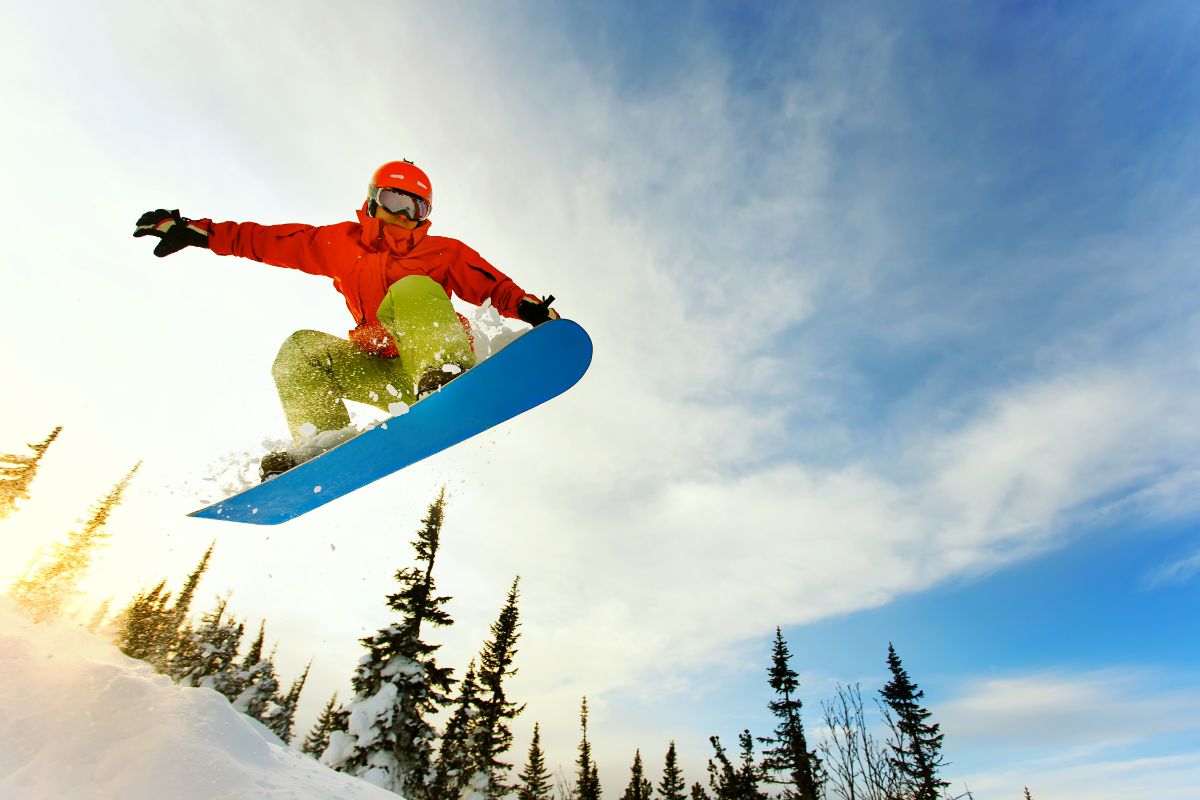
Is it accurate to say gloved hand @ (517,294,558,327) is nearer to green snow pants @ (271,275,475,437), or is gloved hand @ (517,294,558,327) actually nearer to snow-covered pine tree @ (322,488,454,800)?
green snow pants @ (271,275,475,437)

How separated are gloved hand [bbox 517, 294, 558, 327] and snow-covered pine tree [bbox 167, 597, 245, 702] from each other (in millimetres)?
34354

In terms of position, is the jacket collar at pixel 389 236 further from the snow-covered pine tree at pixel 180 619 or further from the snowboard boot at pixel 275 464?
the snow-covered pine tree at pixel 180 619

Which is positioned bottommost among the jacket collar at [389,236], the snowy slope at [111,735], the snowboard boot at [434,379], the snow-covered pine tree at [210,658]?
the snowy slope at [111,735]

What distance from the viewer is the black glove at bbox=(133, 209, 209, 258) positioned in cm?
450

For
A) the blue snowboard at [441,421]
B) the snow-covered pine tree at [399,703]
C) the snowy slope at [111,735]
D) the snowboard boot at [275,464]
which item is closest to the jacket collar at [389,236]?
the blue snowboard at [441,421]

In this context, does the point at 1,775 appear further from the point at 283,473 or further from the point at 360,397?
the point at 360,397

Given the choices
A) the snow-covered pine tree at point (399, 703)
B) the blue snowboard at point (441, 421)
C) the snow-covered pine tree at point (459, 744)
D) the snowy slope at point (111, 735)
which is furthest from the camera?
the snow-covered pine tree at point (459, 744)

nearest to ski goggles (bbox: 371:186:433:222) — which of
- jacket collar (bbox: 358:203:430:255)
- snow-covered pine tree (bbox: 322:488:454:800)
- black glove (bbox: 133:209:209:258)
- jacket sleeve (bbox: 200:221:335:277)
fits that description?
jacket collar (bbox: 358:203:430:255)

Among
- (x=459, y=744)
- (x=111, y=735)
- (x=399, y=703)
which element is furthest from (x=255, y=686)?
(x=111, y=735)

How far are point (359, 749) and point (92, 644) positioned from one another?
12749mm

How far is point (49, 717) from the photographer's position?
3902 mm

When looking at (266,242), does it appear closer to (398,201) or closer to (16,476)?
(398,201)

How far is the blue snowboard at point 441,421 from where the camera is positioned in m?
4.23

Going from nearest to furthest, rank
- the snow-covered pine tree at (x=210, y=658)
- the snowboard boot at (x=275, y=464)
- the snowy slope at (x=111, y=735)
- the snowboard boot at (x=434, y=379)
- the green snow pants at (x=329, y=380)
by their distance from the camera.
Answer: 1. the snowy slope at (x=111, y=735)
2. the snowboard boot at (x=434, y=379)
3. the snowboard boot at (x=275, y=464)
4. the green snow pants at (x=329, y=380)
5. the snow-covered pine tree at (x=210, y=658)
